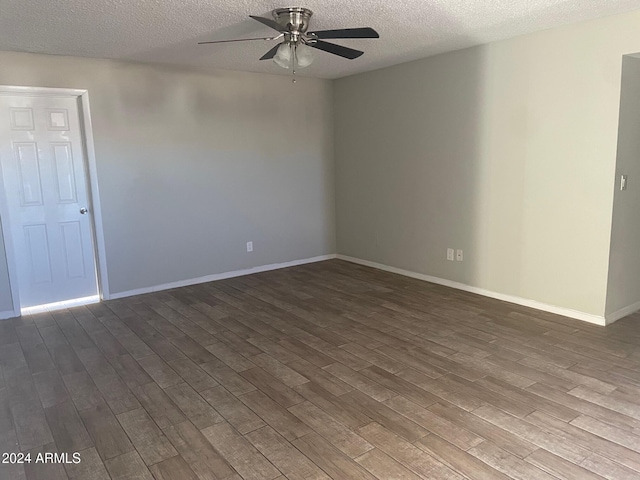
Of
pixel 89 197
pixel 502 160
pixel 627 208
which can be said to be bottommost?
pixel 627 208

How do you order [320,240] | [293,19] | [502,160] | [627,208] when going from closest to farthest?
[293,19], [627,208], [502,160], [320,240]

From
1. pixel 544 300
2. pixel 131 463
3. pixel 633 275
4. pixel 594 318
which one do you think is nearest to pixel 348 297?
pixel 544 300

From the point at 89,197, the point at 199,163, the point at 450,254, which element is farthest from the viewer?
the point at 199,163

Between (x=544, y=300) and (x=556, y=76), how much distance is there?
6.19 ft

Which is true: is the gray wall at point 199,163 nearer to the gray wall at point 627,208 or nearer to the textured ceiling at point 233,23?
the textured ceiling at point 233,23

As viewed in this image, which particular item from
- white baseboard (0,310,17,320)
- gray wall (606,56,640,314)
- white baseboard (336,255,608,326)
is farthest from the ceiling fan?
white baseboard (0,310,17,320)

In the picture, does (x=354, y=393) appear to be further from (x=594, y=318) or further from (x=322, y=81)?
(x=322, y=81)

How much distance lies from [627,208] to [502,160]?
1.07 metres

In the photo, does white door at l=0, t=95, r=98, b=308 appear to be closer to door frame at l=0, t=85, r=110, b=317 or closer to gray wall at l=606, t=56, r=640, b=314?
door frame at l=0, t=85, r=110, b=317

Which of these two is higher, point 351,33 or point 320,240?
point 351,33

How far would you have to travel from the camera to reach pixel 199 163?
203 inches

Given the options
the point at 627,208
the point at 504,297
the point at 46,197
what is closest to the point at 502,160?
the point at 627,208

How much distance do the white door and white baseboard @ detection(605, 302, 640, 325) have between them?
15.6ft

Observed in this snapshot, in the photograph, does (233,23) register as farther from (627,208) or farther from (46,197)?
(627,208)
